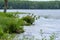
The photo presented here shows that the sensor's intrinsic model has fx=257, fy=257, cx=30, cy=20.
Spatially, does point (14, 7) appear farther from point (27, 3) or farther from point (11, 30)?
point (11, 30)

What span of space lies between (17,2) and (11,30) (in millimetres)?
78955

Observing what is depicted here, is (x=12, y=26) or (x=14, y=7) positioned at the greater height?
(x=12, y=26)

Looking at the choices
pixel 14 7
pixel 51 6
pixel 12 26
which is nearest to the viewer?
pixel 12 26

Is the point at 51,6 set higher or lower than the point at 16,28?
lower

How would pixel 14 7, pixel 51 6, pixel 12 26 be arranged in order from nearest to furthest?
pixel 12 26, pixel 14 7, pixel 51 6

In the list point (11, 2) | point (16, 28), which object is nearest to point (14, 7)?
point (11, 2)

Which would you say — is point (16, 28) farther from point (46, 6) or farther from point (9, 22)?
point (46, 6)

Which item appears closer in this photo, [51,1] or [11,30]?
[11,30]

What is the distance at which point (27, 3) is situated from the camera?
91312 mm

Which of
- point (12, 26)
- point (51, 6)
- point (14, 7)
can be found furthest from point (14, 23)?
point (51, 6)

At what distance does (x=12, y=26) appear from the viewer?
12922 millimetres

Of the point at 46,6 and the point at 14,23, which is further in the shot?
the point at 46,6

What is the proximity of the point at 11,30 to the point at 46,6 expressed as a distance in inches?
3236

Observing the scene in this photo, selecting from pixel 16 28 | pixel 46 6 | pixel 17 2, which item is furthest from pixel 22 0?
pixel 16 28
